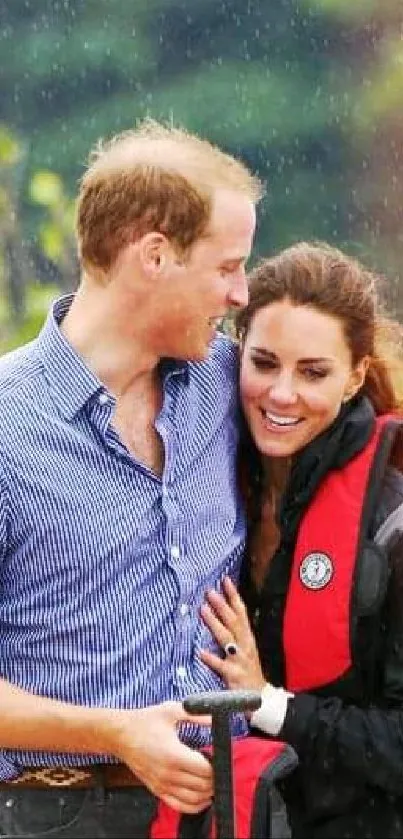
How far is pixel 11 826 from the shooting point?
8.15ft

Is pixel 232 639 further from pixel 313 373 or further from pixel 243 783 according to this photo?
pixel 313 373

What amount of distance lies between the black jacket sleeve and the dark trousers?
0.68 feet

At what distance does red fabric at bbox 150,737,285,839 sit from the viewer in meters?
2.33

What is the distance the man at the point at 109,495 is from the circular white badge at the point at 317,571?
14 centimetres

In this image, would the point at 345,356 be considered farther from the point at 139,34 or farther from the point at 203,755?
the point at 139,34

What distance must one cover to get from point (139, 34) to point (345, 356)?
4.96 m

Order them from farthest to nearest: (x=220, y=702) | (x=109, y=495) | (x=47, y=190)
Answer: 1. (x=47, y=190)
2. (x=109, y=495)
3. (x=220, y=702)

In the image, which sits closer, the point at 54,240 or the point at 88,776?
the point at 88,776

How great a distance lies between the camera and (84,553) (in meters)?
2.41

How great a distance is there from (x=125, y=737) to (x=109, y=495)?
29 cm

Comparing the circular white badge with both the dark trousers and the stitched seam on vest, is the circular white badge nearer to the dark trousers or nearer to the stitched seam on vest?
the stitched seam on vest

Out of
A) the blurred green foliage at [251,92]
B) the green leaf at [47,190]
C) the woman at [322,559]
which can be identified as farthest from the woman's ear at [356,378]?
Answer: the blurred green foliage at [251,92]

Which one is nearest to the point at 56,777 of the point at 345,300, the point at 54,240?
the point at 345,300

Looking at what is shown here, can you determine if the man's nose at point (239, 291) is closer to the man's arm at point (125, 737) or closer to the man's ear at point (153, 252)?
the man's ear at point (153, 252)
